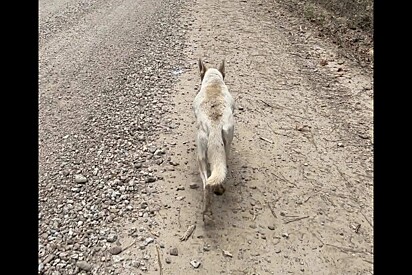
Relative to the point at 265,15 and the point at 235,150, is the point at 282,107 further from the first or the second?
the point at 265,15

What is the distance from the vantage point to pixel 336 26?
31.8 feet

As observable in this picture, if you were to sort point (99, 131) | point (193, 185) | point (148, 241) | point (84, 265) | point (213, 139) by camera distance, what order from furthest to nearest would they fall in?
point (99, 131) → point (193, 185) → point (213, 139) → point (148, 241) → point (84, 265)

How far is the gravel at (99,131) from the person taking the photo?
420cm

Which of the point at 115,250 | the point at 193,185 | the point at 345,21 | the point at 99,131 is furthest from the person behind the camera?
the point at 345,21

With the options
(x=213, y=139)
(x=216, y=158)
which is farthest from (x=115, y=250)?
(x=213, y=139)

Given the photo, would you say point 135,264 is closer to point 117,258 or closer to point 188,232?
point 117,258

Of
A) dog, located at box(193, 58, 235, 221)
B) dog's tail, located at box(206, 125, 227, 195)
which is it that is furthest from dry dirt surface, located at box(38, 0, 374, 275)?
dog's tail, located at box(206, 125, 227, 195)

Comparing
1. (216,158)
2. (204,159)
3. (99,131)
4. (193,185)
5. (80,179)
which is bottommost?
(99,131)

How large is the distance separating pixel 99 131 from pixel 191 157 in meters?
1.60

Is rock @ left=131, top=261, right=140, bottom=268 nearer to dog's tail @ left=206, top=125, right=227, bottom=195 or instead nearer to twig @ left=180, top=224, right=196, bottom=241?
twig @ left=180, top=224, right=196, bottom=241

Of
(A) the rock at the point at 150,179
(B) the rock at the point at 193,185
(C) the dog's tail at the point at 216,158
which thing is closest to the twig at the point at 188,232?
(C) the dog's tail at the point at 216,158

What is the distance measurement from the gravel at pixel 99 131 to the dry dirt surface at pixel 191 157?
0.07 feet

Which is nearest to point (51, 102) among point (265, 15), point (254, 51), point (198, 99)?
point (198, 99)

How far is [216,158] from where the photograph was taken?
162 inches
